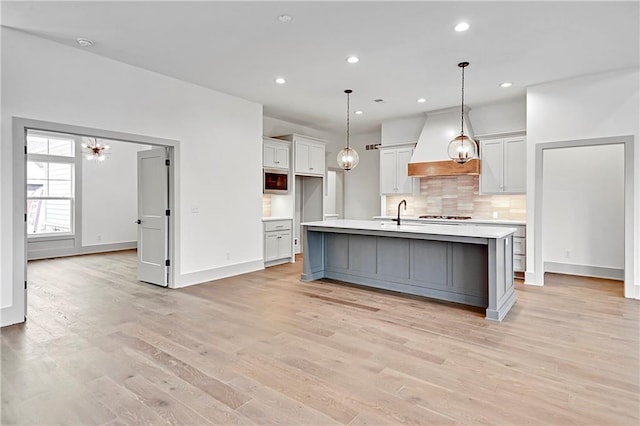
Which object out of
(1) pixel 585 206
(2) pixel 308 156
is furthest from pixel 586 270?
(2) pixel 308 156

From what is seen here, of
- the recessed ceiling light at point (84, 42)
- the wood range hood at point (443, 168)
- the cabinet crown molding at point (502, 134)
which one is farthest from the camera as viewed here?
the wood range hood at point (443, 168)

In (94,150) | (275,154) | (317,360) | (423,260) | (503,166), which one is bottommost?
(317,360)

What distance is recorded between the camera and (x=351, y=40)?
3859 millimetres

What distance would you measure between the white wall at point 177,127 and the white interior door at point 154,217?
21 cm

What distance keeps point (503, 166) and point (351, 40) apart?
3901 mm

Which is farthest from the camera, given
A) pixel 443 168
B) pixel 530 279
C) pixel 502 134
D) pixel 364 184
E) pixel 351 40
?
pixel 364 184

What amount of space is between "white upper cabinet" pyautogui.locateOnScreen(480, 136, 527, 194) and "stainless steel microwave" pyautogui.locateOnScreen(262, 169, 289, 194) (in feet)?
12.5

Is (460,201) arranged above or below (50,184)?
below

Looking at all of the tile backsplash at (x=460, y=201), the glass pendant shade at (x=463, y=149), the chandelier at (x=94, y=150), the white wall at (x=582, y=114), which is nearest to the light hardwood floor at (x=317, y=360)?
the white wall at (x=582, y=114)

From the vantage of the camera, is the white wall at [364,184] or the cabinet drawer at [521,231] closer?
the cabinet drawer at [521,231]

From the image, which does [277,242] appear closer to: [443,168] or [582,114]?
[443,168]

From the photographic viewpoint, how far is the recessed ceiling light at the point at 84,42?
388cm

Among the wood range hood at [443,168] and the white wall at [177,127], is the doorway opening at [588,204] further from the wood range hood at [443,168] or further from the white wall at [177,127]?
the white wall at [177,127]

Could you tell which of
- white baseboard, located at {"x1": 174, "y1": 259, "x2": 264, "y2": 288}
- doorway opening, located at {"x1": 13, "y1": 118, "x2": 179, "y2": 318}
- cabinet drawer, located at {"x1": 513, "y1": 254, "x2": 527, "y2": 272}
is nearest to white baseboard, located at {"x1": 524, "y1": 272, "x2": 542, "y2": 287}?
cabinet drawer, located at {"x1": 513, "y1": 254, "x2": 527, "y2": 272}
